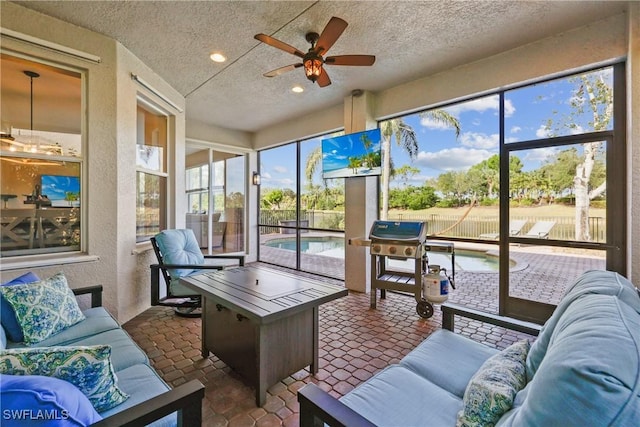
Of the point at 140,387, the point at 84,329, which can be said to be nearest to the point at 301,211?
the point at 84,329

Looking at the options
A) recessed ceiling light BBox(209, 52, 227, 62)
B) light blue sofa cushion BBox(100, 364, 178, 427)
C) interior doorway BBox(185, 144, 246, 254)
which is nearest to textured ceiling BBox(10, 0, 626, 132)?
recessed ceiling light BBox(209, 52, 227, 62)

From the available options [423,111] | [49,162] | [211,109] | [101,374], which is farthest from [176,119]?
[101,374]

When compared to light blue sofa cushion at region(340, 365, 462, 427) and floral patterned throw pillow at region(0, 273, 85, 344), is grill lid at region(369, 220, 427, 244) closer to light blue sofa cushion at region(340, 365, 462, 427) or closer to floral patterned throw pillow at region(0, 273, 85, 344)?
light blue sofa cushion at region(340, 365, 462, 427)

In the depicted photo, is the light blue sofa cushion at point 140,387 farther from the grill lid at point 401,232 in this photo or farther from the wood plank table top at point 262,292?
the grill lid at point 401,232

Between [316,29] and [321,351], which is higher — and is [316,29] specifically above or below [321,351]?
above

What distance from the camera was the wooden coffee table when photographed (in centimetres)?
191

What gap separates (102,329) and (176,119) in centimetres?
335

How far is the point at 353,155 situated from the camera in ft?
14.1

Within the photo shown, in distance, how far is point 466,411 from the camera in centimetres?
109

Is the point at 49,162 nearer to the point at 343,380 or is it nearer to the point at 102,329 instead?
the point at 102,329

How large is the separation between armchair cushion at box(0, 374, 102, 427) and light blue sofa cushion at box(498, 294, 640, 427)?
125 centimetres

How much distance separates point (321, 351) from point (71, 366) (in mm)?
2005

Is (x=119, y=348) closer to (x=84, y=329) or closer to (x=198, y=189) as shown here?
(x=84, y=329)

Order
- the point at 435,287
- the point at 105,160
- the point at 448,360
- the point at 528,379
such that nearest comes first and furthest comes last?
the point at 528,379 → the point at 448,360 → the point at 105,160 → the point at 435,287
